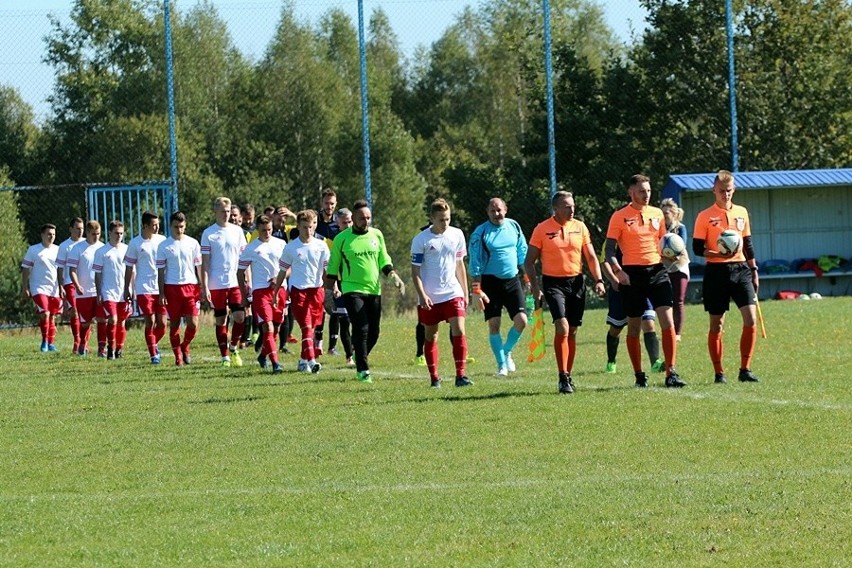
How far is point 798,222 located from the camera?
1350 inches

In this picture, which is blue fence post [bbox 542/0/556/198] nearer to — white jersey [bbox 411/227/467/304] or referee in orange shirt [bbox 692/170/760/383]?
white jersey [bbox 411/227/467/304]

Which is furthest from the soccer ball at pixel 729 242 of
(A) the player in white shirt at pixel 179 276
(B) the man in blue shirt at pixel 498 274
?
(A) the player in white shirt at pixel 179 276

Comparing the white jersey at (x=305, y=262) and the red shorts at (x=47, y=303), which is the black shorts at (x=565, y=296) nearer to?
the white jersey at (x=305, y=262)

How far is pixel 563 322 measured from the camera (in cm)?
1492

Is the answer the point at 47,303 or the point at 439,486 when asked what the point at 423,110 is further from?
the point at 439,486

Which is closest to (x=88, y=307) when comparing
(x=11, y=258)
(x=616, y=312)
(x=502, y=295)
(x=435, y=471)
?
(x=502, y=295)

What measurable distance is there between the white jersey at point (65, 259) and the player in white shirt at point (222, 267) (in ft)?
16.1

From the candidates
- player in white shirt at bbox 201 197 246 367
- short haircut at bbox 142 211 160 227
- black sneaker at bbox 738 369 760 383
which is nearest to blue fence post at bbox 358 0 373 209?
short haircut at bbox 142 211 160 227

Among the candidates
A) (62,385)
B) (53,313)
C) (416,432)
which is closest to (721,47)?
(53,313)

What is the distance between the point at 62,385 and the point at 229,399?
3.59 metres

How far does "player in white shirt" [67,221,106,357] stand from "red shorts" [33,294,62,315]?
1589mm

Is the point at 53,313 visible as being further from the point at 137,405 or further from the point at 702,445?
the point at 702,445

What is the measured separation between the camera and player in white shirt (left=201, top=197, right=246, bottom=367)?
1991cm

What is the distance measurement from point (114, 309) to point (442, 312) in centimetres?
827
